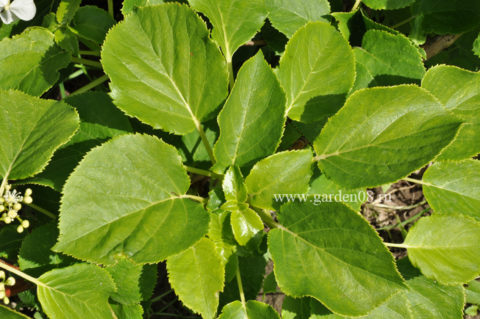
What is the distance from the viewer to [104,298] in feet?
4.62

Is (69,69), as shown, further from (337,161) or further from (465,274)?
(465,274)

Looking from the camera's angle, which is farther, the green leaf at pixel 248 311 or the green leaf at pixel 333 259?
the green leaf at pixel 248 311

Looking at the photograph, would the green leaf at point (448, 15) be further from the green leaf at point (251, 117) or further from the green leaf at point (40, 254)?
the green leaf at point (40, 254)

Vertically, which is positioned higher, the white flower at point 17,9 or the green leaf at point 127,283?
the white flower at point 17,9

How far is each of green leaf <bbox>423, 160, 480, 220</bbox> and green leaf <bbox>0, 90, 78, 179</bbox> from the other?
4.04ft

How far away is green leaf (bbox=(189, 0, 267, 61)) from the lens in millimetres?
1435

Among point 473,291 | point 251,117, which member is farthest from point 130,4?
point 473,291

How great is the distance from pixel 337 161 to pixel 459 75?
0.53m

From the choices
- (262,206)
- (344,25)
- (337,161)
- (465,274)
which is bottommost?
(465,274)

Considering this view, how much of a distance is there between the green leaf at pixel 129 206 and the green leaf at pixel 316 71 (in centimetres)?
44

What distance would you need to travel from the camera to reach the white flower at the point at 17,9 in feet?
4.99

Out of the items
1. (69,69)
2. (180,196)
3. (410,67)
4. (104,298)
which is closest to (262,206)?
(180,196)

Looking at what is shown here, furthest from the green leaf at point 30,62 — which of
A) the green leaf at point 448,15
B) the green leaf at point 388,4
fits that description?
the green leaf at point 448,15

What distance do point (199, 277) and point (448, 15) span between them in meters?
1.23
